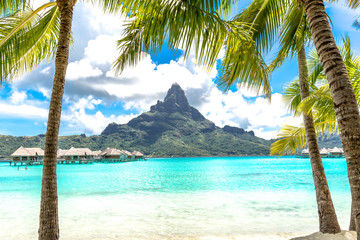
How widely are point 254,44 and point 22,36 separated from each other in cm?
427

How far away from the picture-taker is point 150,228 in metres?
8.14

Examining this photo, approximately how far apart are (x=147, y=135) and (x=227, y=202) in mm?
135094

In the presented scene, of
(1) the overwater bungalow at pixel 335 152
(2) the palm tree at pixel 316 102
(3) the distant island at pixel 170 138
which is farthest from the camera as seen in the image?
(3) the distant island at pixel 170 138

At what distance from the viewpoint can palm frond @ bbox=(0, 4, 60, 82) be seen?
4.36 meters

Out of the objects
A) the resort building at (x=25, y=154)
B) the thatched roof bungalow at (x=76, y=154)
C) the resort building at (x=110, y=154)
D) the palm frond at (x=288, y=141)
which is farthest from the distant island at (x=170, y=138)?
the palm frond at (x=288, y=141)

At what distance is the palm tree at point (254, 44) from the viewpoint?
315 centimetres

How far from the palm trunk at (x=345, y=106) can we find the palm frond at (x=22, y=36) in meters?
4.42

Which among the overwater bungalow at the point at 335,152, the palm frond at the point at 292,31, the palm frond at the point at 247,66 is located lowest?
the overwater bungalow at the point at 335,152

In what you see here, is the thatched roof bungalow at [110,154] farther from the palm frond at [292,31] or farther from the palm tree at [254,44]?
the palm frond at [292,31]

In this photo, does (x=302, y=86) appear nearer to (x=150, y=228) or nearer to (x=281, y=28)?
(x=281, y=28)

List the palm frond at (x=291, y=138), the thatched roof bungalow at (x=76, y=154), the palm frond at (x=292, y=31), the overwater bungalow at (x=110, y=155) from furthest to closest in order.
→ 1. the overwater bungalow at (x=110, y=155)
2. the thatched roof bungalow at (x=76, y=154)
3. the palm frond at (x=291, y=138)
4. the palm frond at (x=292, y=31)

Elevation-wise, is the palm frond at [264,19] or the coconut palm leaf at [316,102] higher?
the palm frond at [264,19]

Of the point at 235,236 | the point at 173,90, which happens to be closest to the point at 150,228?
the point at 235,236

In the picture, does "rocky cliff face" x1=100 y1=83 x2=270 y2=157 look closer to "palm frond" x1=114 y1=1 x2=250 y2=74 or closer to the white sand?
the white sand
